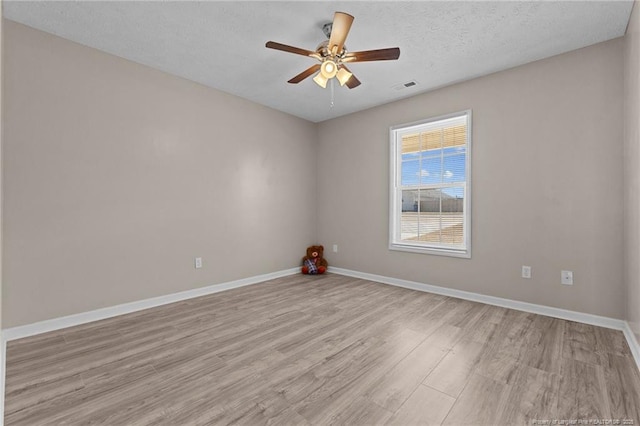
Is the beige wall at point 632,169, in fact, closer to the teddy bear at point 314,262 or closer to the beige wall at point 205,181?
the beige wall at point 205,181

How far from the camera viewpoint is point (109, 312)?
2.91 m

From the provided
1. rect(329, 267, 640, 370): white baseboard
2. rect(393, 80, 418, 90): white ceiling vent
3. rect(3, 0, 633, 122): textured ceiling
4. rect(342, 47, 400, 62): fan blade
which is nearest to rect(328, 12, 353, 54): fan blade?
rect(342, 47, 400, 62): fan blade

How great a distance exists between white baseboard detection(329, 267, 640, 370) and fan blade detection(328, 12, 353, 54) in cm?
306

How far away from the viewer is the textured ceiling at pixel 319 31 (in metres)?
2.27

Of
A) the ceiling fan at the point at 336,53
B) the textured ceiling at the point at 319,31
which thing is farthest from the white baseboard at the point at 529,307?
the ceiling fan at the point at 336,53

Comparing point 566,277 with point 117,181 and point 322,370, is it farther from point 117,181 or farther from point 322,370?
point 117,181

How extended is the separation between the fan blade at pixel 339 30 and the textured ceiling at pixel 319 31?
0.22m

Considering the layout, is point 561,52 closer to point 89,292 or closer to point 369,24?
point 369,24

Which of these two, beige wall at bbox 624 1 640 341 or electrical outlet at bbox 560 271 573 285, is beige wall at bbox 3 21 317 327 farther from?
beige wall at bbox 624 1 640 341

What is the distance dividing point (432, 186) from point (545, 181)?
1255 millimetres

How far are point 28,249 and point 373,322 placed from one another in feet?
10.4

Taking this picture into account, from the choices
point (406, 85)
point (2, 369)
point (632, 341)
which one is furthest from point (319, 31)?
point (632, 341)

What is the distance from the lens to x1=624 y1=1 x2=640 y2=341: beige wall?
81.8 inches

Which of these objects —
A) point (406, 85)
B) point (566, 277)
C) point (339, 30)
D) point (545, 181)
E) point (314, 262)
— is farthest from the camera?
point (314, 262)
